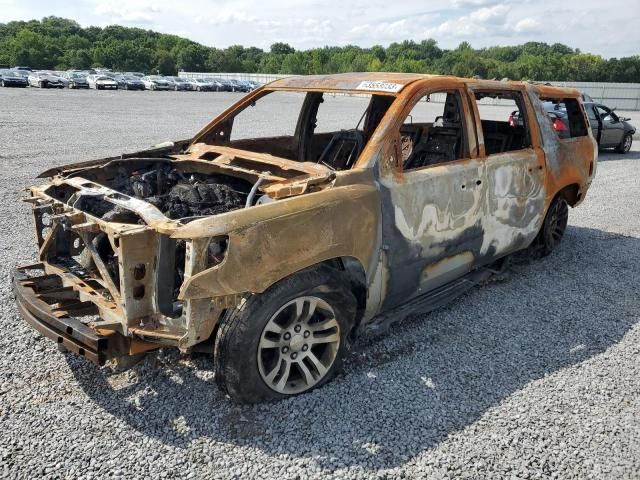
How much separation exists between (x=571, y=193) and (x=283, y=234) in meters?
4.26

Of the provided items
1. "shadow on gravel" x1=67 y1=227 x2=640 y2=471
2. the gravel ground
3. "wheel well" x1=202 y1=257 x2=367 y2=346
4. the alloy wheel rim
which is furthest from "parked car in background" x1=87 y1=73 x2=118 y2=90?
the alloy wheel rim

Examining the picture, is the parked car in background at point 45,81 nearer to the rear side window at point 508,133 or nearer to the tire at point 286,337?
the rear side window at point 508,133

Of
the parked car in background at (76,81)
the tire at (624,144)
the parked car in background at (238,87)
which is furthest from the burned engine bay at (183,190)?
the parked car in background at (238,87)

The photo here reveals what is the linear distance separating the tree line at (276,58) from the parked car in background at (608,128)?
5686cm

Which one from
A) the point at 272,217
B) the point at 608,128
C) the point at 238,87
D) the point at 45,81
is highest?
the point at 608,128

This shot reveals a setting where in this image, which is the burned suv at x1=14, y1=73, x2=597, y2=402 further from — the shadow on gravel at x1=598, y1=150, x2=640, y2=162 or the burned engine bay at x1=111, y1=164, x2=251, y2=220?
the shadow on gravel at x1=598, y1=150, x2=640, y2=162

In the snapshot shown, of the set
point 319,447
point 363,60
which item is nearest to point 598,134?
point 319,447

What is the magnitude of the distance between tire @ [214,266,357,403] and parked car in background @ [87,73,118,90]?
139 feet

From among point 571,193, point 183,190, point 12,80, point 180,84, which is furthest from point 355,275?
point 180,84

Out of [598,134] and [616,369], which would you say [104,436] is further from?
[598,134]

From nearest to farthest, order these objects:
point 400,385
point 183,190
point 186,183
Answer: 1. point 400,385
2. point 183,190
3. point 186,183

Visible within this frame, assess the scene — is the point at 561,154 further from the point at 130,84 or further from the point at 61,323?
the point at 130,84

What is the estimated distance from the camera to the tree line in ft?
229

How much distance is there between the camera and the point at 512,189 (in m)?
4.51
